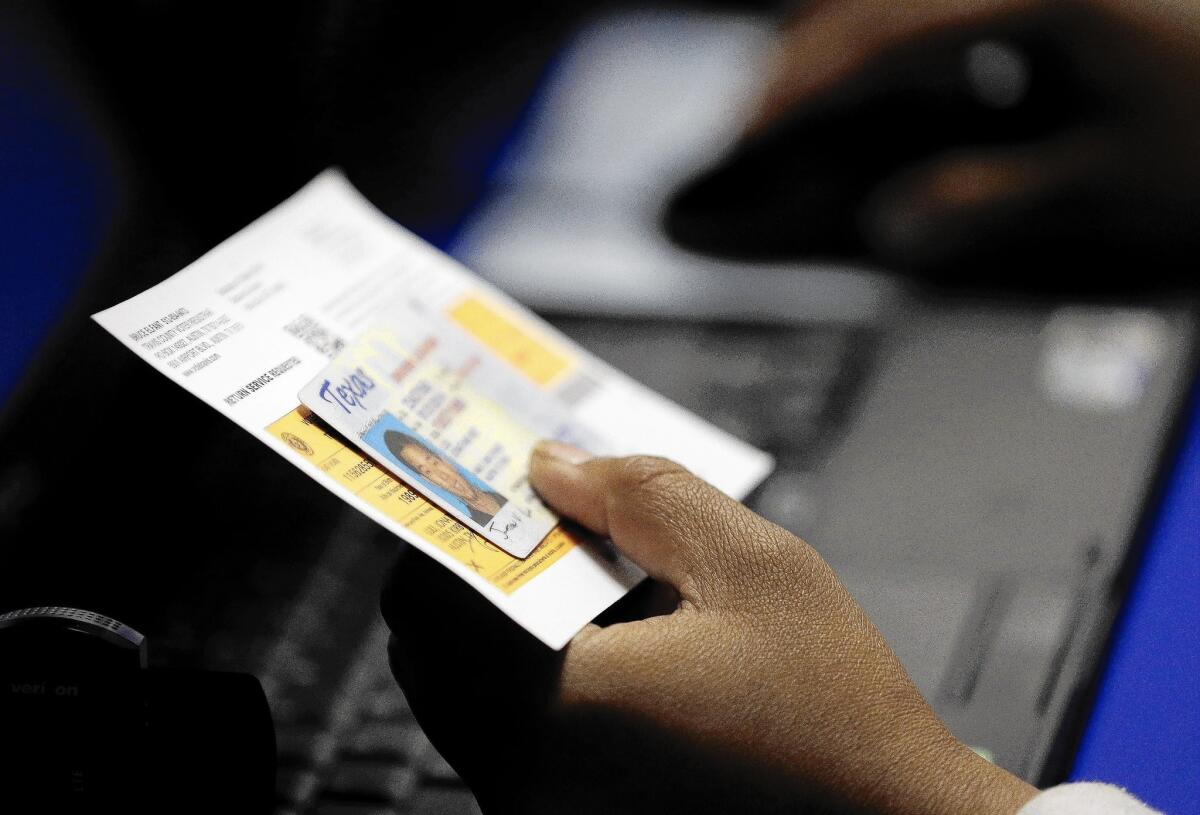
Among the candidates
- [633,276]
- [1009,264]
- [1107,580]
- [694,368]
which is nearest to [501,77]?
[633,276]

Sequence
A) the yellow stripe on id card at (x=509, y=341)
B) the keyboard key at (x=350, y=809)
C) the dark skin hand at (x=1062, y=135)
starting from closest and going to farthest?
1. the keyboard key at (x=350, y=809)
2. the yellow stripe on id card at (x=509, y=341)
3. the dark skin hand at (x=1062, y=135)

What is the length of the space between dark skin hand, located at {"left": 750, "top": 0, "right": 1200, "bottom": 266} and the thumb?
1.89ft

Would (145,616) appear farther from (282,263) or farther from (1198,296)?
(1198,296)

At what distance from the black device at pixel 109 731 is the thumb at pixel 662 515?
24 cm

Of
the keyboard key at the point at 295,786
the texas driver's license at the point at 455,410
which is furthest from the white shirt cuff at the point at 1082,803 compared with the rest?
the keyboard key at the point at 295,786

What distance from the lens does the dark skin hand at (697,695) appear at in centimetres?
61

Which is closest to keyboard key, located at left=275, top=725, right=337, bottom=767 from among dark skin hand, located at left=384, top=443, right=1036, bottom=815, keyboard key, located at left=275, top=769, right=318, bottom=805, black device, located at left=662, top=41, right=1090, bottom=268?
keyboard key, located at left=275, top=769, right=318, bottom=805

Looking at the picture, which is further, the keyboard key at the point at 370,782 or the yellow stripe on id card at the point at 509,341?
the yellow stripe on id card at the point at 509,341

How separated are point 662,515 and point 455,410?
0.18 m

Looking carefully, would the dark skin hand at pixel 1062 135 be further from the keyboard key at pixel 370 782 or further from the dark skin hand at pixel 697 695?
the keyboard key at pixel 370 782

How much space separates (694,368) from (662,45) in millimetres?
608

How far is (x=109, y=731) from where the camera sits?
0.60 m

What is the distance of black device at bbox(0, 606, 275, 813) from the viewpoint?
0.58 metres

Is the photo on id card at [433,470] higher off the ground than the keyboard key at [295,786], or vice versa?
the photo on id card at [433,470]
